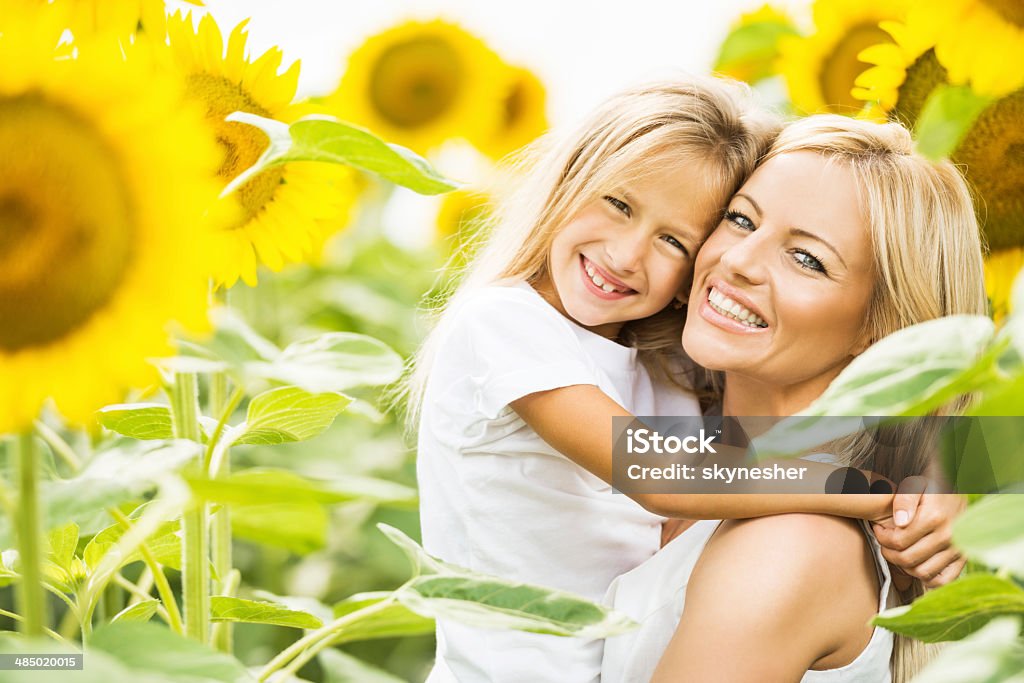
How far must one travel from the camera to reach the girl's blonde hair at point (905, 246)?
1040 mm

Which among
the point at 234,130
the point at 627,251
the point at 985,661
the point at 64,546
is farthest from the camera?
the point at 627,251

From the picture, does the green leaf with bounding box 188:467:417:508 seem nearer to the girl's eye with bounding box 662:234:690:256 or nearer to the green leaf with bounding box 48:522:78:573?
the green leaf with bounding box 48:522:78:573

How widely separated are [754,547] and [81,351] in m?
0.62

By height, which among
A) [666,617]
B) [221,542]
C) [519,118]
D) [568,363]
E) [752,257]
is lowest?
[666,617]

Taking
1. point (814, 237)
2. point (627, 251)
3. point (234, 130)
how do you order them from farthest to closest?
1. point (627, 251)
2. point (814, 237)
3. point (234, 130)

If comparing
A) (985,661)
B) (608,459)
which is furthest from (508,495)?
(985,661)

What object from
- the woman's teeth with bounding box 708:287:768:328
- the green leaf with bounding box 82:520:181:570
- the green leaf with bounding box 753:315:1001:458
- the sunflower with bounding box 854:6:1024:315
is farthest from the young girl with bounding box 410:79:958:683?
the green leaf with bounding box 753:315:1001:458

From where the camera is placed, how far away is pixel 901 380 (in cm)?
42

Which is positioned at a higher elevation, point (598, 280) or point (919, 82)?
point (919, 82)

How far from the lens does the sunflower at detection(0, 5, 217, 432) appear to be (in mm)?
486

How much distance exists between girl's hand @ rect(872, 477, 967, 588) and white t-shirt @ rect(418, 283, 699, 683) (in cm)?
28

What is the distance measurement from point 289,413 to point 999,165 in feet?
1.90

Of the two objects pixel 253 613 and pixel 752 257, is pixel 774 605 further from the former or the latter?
pixel 253 613

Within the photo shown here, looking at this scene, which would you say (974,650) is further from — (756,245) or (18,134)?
(756,245)
